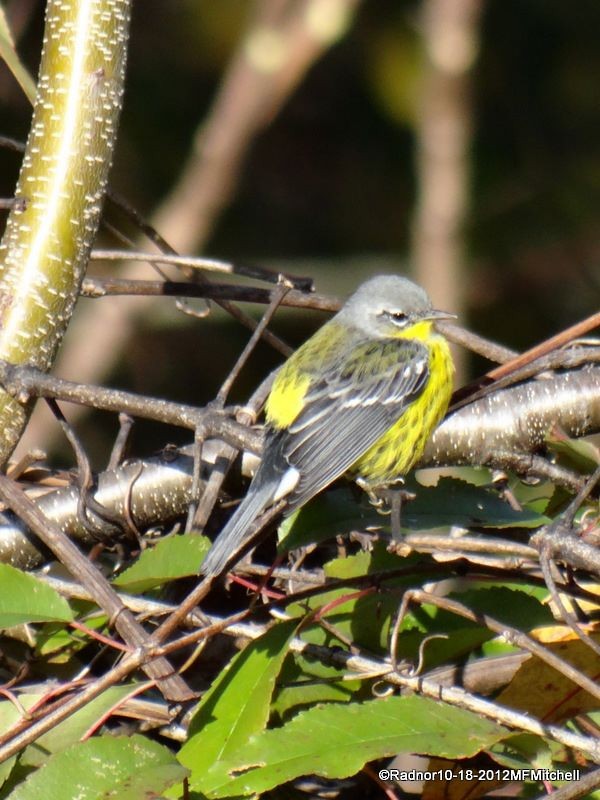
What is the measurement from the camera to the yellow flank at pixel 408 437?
2.79 metres

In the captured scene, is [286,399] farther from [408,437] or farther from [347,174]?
[347,174]

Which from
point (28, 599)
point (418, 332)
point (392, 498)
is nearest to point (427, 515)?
point (392, 498)

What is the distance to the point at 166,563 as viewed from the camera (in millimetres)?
2086

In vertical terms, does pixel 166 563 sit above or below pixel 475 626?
above

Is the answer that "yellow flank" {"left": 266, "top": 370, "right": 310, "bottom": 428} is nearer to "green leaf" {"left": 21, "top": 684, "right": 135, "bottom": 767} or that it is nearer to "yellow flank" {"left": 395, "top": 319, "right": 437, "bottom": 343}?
"yellow flank" {"left": 395, "top": 319, "right": 437, "bottom": 343}

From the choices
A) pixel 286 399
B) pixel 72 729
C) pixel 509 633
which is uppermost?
pixel 286 399

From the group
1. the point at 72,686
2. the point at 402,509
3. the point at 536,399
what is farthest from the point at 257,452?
the point at 536,399

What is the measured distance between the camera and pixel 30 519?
2145 mm

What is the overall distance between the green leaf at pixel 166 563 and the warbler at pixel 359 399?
20 centimetres

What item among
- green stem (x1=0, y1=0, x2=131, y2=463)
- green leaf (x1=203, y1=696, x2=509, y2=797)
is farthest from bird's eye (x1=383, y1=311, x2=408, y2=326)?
green leaf (x1=203, y1=696, x2=509, y2=797)

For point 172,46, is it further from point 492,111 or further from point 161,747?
point 161,747

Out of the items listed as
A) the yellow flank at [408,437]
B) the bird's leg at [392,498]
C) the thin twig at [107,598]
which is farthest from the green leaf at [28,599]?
the yellow flank at [408,437]

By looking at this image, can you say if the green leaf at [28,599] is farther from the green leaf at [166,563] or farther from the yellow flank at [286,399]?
the yellow flank at [286,399]

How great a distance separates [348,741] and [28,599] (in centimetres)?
59
